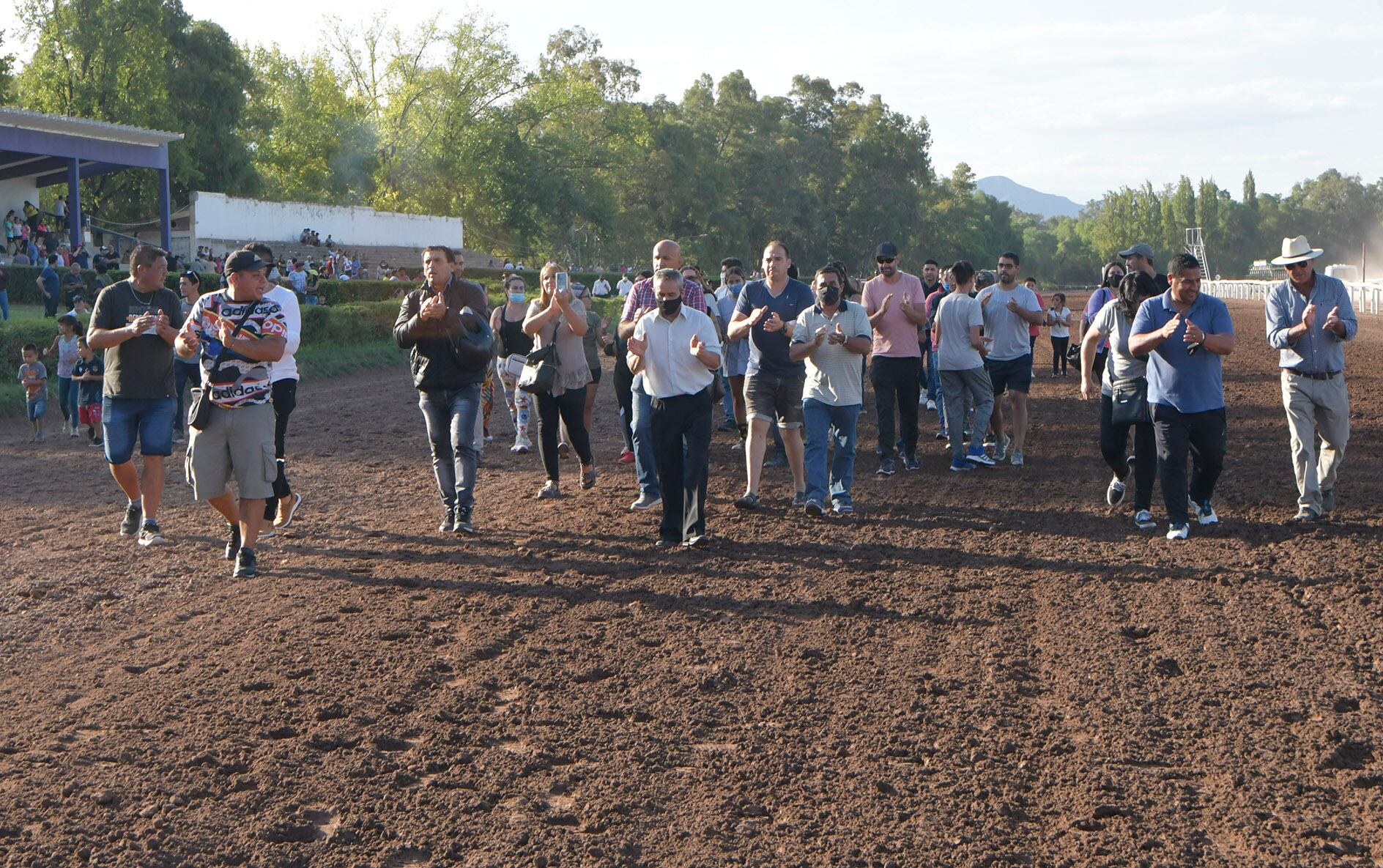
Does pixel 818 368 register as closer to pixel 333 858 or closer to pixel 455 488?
pixel 455 488

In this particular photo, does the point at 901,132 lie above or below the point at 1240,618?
above

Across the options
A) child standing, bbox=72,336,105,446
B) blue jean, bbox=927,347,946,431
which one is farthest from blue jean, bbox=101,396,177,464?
blue jean, bbox=927,347,946,431

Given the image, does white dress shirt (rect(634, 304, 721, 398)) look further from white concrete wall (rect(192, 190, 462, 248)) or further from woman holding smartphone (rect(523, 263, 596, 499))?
white concrete wall (rect(192, 190, 462, 248))

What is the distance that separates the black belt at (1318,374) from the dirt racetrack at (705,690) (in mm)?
980

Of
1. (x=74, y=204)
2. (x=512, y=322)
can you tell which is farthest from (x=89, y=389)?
(x=74, y=204)

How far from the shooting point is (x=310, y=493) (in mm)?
10516

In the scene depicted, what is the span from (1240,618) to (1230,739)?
1768 mm

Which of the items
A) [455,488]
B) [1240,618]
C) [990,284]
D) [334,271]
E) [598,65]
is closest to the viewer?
[1240,618]

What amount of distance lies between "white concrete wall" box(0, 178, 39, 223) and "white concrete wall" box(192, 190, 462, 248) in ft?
15.6

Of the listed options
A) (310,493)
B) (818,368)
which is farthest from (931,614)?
(310,493)

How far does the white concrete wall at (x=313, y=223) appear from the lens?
138 feet

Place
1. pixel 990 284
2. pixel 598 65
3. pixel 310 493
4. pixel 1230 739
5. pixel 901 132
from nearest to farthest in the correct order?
pixel 1230 739 → pixel 310 493 → pixel 990 284 → pixel 598 65 → pixel 901 132

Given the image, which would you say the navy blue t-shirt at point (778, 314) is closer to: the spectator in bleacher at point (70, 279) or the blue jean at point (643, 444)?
the blue jean at point (643, 444)

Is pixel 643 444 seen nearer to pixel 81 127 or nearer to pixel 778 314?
pixel 778 314
